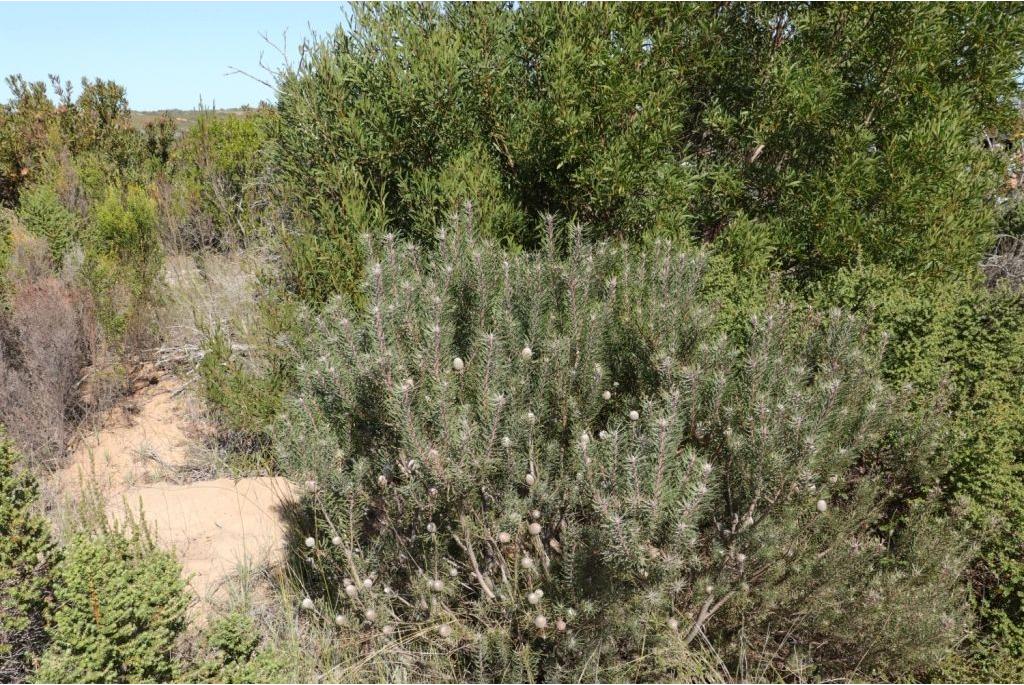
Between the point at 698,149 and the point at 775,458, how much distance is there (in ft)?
12.2

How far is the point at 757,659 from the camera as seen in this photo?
3145 millimetres

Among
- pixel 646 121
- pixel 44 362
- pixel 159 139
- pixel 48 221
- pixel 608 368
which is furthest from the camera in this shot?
pixel 159 139

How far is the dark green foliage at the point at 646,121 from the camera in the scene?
4484 mm

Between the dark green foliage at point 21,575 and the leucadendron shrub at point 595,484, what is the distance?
105 cm

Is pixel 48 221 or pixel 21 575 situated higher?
pixel 48 221

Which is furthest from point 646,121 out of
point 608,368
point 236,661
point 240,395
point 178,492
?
point 178,492

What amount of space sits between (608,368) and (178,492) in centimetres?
337

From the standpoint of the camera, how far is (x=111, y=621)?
96.0 inches

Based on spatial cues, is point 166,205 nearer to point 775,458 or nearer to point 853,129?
point 853,129

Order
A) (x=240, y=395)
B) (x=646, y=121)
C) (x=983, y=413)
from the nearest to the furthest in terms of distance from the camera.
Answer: (x=983, y=413), (x=646, y=121), (x=240, y=395)

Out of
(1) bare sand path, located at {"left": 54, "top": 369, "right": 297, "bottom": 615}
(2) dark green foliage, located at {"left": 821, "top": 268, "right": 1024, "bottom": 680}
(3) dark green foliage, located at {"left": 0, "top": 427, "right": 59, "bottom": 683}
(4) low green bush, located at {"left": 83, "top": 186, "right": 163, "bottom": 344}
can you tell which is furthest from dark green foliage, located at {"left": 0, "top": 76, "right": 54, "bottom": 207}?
(2) dark green foliage, located at {"left": 821, "top": 268, "right": 1024, "bottom": 680}

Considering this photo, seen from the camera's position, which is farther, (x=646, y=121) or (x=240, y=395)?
(x=240, y=395)

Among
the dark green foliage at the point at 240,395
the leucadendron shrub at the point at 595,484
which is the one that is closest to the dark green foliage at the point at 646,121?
the dark green foliage at the point at 240,395

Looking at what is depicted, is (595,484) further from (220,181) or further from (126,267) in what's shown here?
(220,181)
